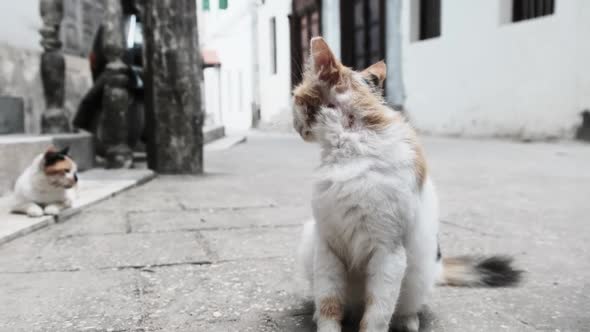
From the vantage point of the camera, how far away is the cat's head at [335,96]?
1.29 metres

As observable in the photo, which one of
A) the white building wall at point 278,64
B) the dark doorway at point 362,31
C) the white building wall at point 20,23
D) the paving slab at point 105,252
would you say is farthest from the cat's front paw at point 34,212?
the white building wall at point 278,64

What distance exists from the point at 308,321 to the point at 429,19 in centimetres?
842

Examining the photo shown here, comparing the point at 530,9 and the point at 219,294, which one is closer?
the point at 219,294

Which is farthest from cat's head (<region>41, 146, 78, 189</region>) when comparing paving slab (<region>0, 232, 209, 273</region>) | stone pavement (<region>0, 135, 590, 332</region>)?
paving slab (<region>0, 232, 209, 273</region>)

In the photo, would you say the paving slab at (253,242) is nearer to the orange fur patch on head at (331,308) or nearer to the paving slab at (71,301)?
the paving slab at (71,301)

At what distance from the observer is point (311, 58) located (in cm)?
132

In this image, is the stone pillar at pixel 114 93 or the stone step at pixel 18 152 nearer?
the stone step at pixel 18 152

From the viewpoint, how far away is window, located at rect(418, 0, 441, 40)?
8.95 m

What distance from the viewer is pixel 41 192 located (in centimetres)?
282

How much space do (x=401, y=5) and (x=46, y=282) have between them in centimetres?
835

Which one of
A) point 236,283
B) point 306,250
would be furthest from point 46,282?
point 306,250

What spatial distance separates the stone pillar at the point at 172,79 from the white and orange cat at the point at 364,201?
123 inches

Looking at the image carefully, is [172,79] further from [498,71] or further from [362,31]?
[362,31]

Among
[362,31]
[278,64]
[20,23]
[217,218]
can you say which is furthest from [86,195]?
[278,64]
